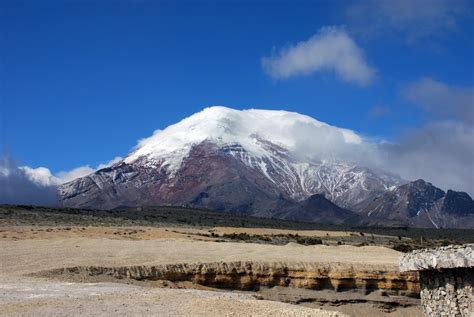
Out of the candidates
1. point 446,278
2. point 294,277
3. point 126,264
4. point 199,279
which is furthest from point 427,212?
point 446,278

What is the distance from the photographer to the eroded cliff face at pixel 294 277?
76.1ft

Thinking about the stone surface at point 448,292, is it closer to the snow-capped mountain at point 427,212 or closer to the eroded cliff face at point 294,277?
the eroded cliff face at point 294,277

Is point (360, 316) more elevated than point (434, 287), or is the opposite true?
point (434, 287)

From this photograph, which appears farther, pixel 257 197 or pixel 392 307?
pixel 257 197

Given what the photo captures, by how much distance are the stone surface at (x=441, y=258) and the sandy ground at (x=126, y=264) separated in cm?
245

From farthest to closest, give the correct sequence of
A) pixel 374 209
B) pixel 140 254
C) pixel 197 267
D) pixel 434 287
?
pixel 374 209 < pixel 140 254 < pixel 197 267 < pixel 434 287

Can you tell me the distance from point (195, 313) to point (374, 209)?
187 m

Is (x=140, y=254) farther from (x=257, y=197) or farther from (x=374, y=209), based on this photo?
(x=374, y=209)

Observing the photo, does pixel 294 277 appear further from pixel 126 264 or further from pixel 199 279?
pixel 126 264

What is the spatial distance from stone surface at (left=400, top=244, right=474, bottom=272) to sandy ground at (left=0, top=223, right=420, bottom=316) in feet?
8.05

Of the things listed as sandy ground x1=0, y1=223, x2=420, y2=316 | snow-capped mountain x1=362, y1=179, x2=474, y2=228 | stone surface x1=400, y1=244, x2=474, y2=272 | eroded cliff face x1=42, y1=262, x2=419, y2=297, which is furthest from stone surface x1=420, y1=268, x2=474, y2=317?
snow-capped mountain x1=362, y1=179, x2=474, y2=228

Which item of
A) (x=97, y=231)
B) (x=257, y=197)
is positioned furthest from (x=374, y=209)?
(x=97, y=231)

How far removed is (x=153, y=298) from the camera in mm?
15844

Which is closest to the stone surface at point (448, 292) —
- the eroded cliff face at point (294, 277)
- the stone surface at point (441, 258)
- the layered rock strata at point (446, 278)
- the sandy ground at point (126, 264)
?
the layered rock strata at point (446, 278)
